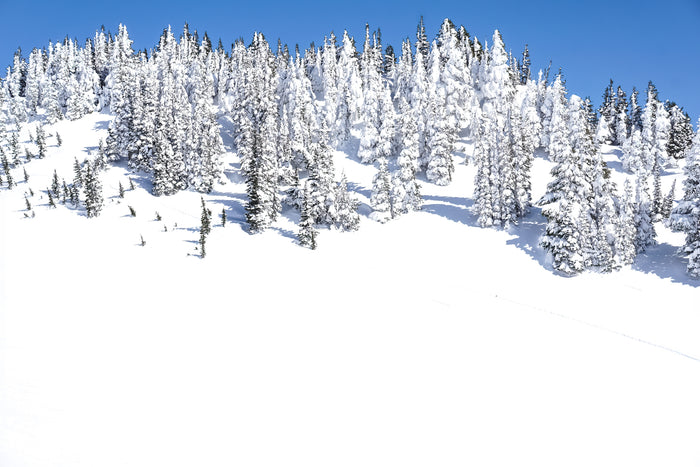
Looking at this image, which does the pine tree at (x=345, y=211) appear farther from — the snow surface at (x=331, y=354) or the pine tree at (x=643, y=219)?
the pine tree at (x=643, y=219)

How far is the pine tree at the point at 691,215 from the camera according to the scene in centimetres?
3431

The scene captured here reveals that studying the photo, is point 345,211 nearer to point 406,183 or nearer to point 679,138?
point 406,183

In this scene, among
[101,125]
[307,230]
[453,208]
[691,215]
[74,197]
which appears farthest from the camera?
[101,125]

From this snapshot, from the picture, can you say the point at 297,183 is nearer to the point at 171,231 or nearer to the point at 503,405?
the point at 171,231

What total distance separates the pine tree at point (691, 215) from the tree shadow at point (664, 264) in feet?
3.04

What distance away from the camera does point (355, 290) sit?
32.3m

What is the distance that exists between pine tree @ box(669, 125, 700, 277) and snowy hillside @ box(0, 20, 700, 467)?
0.61ft

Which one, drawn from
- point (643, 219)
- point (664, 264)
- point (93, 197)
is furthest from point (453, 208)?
point (93, 197)

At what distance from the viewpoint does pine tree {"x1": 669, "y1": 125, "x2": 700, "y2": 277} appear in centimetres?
3431

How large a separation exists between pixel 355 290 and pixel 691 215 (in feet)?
102

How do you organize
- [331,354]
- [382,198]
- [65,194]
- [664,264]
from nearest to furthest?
[331,354] → [664,264] → [65,194] → [382,198]

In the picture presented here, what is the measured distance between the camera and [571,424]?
17.0 meters

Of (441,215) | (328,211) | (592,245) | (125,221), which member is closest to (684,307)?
(592,245)

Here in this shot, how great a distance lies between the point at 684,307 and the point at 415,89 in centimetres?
5688
